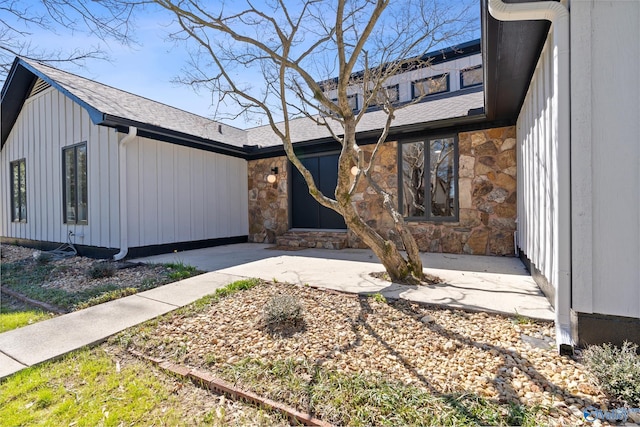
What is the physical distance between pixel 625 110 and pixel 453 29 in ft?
11.3

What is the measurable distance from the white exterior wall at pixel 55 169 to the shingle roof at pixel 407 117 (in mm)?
3987

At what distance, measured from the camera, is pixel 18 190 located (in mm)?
8922

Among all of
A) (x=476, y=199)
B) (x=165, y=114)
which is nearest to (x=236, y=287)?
(x=476, y=199)

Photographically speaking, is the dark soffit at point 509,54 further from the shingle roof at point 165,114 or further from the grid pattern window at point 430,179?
the grid pattern window at point 430,179

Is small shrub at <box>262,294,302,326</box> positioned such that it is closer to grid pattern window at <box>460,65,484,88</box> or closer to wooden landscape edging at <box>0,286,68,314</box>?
wooden landscape edging at <box>0,286,68,314</box>

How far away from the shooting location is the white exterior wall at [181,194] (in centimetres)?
643

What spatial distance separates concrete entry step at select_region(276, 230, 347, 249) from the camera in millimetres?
7402

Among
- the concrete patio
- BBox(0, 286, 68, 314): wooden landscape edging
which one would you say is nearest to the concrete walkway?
the concrete patio

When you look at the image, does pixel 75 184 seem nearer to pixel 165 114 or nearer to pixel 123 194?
pixel 123 194

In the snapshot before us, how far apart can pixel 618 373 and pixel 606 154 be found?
1.44 m

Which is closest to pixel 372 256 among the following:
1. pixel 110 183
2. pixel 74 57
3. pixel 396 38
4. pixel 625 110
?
pixel 396 38

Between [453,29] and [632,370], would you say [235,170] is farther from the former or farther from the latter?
[632,370]

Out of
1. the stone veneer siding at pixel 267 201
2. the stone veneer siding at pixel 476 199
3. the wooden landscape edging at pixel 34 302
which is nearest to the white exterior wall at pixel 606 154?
the stone veneer siding at pixel 476 199

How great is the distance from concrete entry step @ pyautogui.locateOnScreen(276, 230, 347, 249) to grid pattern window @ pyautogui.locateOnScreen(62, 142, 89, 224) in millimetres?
4513
